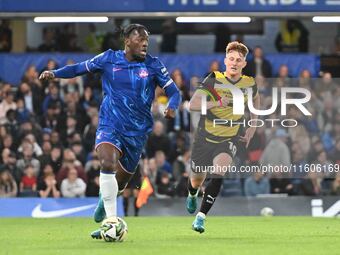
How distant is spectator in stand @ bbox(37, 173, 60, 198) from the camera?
2112 centimetres

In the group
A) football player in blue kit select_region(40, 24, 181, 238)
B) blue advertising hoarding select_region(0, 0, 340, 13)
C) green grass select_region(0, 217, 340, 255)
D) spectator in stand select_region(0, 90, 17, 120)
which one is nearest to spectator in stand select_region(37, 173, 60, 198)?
spectator in stand select_region(0, 90, 17, 120)

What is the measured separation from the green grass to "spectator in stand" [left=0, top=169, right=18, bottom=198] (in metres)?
3.55

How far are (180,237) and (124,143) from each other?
4.68 feet

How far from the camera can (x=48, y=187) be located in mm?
21203

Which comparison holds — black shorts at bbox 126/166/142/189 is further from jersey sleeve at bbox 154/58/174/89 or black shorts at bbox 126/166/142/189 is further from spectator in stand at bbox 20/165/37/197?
jersey sleeve at bbox 154/58/174/89

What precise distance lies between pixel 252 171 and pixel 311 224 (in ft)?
16.5

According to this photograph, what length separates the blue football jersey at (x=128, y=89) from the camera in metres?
12.2

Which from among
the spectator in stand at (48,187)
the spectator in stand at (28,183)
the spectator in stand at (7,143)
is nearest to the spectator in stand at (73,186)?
the spectator in stand at (48,187)

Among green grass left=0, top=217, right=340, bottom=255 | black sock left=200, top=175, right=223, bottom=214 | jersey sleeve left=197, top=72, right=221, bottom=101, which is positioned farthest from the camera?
jersey sleeve left=197, top=72, right=221, bottom=101

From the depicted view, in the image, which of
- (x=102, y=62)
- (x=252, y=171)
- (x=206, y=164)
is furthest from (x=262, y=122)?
(x=102, y=62)

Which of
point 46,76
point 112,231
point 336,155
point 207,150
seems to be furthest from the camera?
point 336,155

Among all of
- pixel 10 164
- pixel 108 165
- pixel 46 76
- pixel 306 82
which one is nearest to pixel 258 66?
pixel 306 82

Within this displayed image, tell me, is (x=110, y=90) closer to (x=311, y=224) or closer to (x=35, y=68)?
(x=311, y=224)

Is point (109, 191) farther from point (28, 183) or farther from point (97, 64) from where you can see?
point (28, 183)
